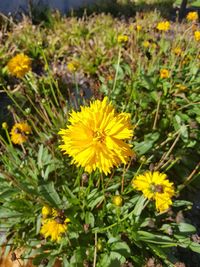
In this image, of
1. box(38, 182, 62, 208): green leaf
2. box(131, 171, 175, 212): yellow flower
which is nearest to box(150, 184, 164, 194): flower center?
box(131, 171, 175, 212): yellow flower

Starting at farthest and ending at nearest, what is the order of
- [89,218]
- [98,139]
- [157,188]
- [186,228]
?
1. [186,228]
2. [89,218]
3. [157,188]
4. [98,139]

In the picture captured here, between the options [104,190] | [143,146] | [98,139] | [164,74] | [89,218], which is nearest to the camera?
[98,139]

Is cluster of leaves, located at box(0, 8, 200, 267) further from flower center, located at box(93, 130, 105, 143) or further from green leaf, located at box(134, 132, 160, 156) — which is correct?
flower center, located at box(93, 130, 105, 143)

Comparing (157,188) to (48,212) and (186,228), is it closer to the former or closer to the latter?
(48,212)

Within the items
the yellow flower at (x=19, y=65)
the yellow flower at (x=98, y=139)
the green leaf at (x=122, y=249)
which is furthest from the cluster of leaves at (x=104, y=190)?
the yellow flower at (x=98, y=139)

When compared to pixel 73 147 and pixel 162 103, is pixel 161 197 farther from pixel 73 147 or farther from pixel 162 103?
pixel 162 103

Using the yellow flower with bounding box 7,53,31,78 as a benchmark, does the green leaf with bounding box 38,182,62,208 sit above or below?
below

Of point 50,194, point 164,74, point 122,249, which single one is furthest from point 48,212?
point 164,74

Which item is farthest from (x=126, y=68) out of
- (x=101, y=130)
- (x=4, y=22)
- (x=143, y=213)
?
(x=4, y=22)
